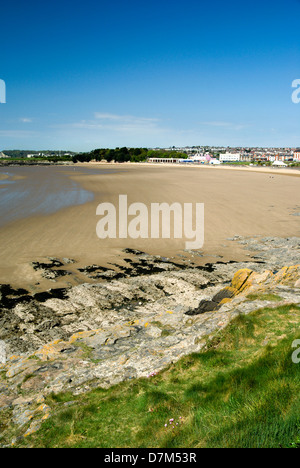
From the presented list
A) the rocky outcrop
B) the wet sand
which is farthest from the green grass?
the wet sand

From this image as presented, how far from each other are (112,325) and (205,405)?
511 cm

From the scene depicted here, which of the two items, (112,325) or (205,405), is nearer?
(205,405)

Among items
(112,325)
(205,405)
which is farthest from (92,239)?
(205,405)

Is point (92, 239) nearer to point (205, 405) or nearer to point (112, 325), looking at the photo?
point (112, 325)

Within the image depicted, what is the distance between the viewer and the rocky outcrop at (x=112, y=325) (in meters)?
6.19

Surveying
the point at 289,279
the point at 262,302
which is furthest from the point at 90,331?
the point at 289,279

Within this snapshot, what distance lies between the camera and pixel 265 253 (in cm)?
1606

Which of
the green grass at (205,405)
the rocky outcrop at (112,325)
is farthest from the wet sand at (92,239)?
the green grass at (205,405)

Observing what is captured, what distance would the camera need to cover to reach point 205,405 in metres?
4.57

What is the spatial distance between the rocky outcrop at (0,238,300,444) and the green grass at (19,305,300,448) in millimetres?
422

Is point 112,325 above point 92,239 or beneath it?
beneath

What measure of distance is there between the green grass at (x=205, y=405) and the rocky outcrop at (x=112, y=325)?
1.38ft

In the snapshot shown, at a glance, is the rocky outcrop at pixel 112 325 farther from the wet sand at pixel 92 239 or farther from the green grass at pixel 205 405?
the wet sand at pixel 92 239

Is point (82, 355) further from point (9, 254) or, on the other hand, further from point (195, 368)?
point (9, 254)
